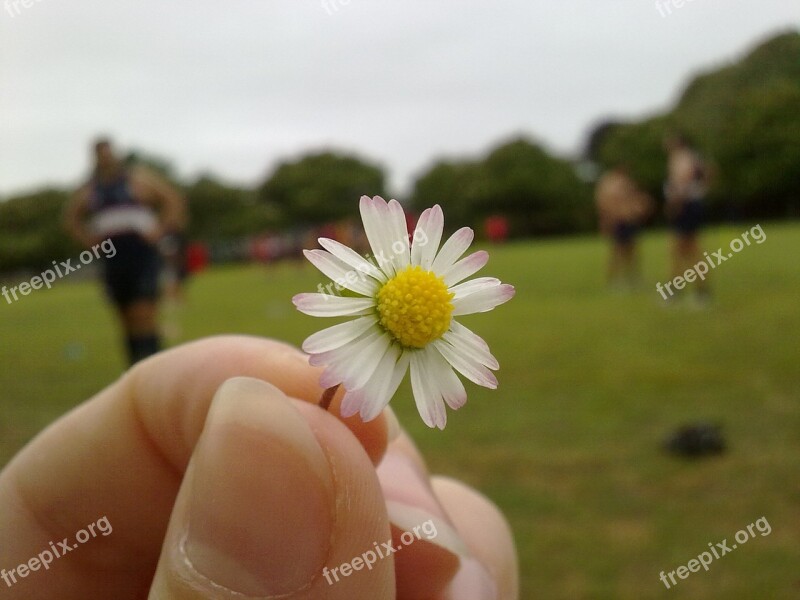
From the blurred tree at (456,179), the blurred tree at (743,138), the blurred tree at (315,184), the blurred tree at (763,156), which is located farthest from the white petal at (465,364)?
the blurred tree at (456,179)

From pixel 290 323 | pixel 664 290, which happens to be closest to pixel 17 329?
pixel 290 323

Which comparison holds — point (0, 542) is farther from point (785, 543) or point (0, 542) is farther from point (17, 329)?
point (17, 329)

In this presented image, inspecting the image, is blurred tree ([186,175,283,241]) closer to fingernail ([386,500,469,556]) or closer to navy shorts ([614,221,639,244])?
navy shorts ([614,221,639,244])

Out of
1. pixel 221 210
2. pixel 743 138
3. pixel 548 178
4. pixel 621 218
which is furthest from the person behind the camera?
pixel 221 210

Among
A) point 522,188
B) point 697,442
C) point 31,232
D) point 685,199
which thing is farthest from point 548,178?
point 697,442

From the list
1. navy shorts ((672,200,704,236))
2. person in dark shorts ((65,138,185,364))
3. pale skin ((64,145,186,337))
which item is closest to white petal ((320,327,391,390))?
person in dark shorts ((65,138,185,364))

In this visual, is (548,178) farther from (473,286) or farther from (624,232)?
(473,286)

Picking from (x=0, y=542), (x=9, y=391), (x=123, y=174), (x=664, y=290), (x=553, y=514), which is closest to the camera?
(x=0, y=542)
